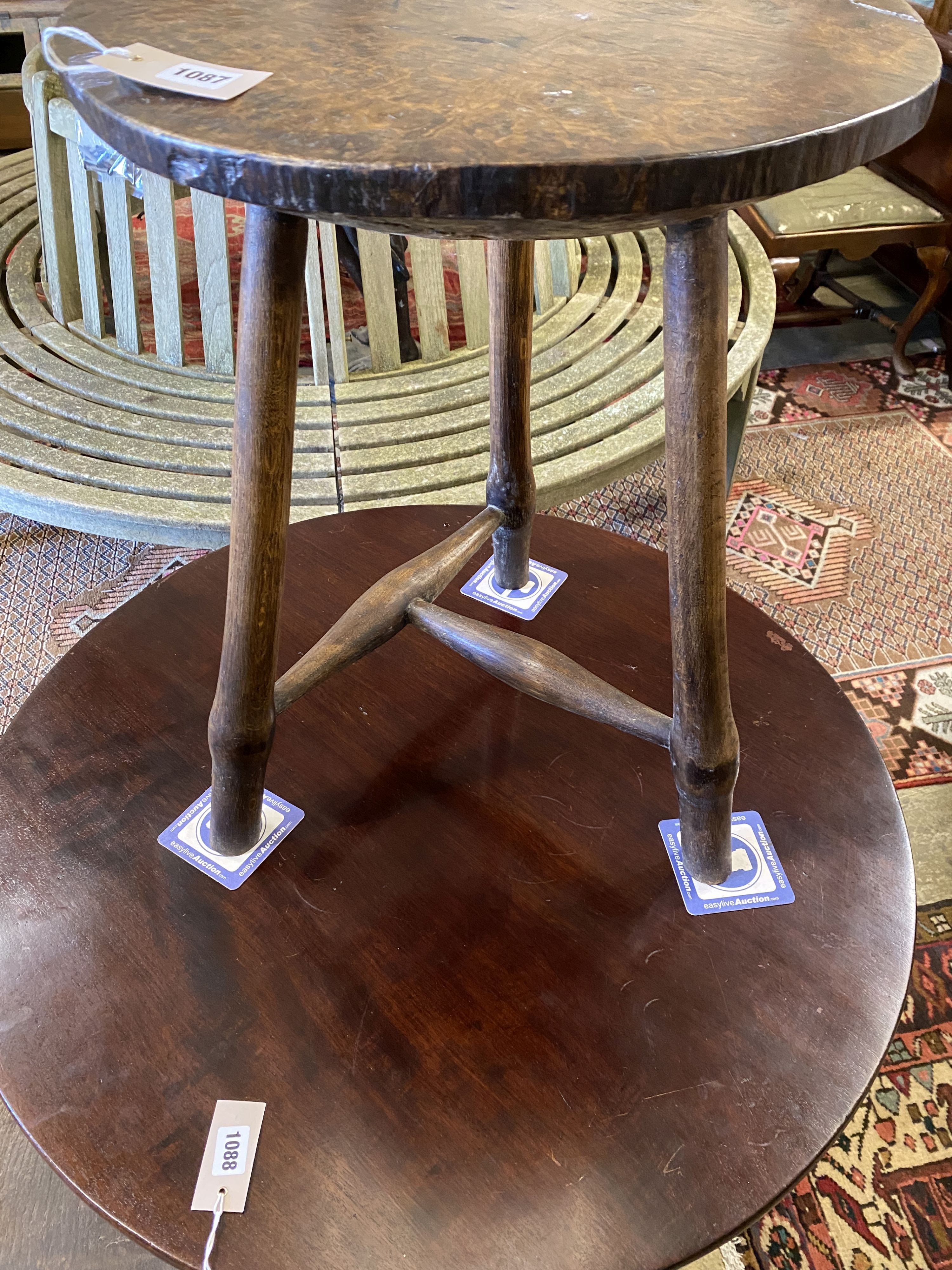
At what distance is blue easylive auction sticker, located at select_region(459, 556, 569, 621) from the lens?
1095 millimetres

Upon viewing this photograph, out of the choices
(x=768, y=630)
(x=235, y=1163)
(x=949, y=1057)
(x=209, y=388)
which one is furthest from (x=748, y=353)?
(x=235, y=1163)

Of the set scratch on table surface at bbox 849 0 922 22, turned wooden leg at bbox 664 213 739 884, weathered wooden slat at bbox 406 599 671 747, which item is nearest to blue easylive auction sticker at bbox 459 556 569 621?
weathered wooden slat at bbox 406 599 671 747

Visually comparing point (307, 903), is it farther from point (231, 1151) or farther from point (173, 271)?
point (173, 271)

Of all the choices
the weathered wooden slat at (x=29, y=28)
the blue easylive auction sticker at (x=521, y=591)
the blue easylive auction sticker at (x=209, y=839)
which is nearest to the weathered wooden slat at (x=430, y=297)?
the blue easylive auction sticker at (x=521, y=591)

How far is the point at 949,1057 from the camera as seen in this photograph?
124 cm

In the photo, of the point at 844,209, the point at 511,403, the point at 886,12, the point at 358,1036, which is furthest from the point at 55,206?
the point at 844,209

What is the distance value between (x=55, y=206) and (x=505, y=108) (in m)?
1.41

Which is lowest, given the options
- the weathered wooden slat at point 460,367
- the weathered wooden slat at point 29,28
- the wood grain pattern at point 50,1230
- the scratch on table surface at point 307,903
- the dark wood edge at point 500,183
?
the wood grain pattern at point 50,1230

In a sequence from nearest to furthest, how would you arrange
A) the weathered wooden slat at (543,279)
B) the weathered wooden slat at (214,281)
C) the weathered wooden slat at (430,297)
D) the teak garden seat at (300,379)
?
1. the teak garden seat at (300,379)
2. the weathered wooden slat at (214,281)
3. the weathered wooden slat at (430,297)
4. the weathered wooden slat at (543,279)

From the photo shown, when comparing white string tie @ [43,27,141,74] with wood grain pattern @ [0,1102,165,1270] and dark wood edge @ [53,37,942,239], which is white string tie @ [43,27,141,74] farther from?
wood grain pattern @ [0,1102,165,1270]

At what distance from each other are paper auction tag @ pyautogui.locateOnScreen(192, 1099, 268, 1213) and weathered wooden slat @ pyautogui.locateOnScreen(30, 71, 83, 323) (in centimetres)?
146

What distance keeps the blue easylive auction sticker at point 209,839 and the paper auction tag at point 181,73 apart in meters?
0.51

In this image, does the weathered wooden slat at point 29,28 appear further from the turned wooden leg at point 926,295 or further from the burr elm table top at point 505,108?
the turned wooden leg at point 926,295

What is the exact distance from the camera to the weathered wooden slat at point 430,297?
161 cm
